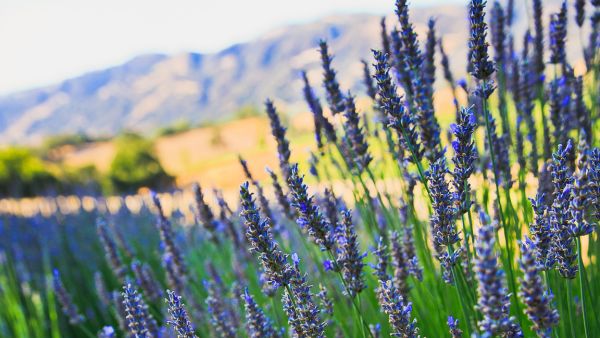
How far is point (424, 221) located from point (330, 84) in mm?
894

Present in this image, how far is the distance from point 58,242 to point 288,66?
6133cm

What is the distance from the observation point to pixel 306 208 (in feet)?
3.88

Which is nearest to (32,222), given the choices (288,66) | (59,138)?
(59,138)

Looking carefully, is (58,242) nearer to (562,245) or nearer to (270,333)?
(270,333)

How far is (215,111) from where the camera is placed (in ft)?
237

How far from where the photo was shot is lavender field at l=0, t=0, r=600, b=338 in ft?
3.71

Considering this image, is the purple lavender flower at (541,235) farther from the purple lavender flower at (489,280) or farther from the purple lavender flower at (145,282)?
the purple lavender flower at (145,282)

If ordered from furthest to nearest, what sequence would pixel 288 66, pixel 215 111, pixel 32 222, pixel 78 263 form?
pixel 215 111 → pixel 288 66 → pixel 32 222 → pixel 78 263

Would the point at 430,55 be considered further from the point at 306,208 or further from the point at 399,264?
the point at 306,208

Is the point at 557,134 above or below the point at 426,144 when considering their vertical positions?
above

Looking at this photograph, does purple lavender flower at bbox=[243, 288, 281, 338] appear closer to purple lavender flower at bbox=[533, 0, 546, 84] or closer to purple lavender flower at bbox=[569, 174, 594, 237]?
purple lavender flower at bbox=[569, 174, 594, 237]

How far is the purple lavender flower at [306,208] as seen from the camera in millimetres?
1153

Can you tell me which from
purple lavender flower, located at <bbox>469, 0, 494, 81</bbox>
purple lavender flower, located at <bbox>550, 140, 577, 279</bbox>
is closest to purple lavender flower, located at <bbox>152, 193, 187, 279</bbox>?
purple lavender flower, located at <bbox>469, 0, 494, 81</bbox>

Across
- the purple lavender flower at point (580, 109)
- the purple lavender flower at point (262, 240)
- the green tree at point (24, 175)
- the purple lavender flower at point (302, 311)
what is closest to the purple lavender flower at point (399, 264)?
the purple lavender flower at point (302, 311)
